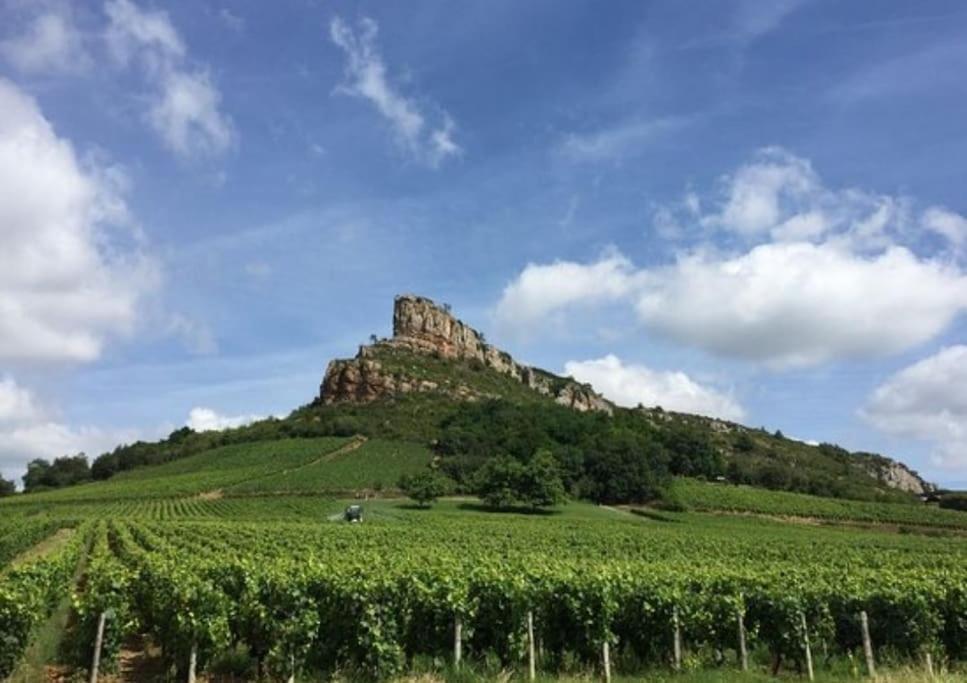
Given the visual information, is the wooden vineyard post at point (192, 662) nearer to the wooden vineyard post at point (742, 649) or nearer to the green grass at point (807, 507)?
the wooden vineyard post at point (742, 649)

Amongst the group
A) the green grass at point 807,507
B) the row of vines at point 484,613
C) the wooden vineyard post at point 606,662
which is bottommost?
the wooden vineyard post at point 606,662

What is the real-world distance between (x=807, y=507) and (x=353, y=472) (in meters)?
64.4

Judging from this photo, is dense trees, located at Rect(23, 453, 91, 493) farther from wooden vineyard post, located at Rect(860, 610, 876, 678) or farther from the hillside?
wooden vineyard post, located at Rect(860, 610, 876, 678)

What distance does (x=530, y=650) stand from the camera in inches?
637

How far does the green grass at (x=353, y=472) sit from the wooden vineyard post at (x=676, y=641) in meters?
90.7

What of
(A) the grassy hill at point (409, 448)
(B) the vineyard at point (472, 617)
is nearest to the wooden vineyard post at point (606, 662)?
(B) the vineyard at point (472, 617)

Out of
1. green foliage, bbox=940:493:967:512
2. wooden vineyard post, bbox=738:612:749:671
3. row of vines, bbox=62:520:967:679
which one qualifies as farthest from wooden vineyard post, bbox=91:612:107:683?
green foliage, bbox=940:493:967:512

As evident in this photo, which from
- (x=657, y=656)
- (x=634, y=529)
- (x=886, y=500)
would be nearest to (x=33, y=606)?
(x=657, y=656)

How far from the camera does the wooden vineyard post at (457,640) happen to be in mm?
16297

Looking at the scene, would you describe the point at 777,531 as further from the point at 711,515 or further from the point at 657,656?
the point at 657,656

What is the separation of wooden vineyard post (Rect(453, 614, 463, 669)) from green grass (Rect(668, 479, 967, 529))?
8688 cm

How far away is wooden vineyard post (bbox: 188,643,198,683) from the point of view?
49.5 ft

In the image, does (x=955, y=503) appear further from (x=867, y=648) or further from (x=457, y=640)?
(x=457, y=640)

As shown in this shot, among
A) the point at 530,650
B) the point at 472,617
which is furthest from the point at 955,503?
the point at 530,650
